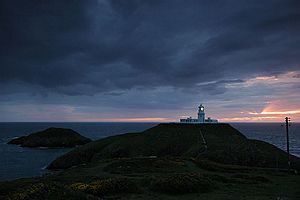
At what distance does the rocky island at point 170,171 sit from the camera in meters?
27.5

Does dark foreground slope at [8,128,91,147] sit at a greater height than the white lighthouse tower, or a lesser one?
lesser

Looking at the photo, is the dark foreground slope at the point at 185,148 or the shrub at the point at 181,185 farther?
the dark foreground slope at the point at 185,148

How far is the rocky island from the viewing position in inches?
1083

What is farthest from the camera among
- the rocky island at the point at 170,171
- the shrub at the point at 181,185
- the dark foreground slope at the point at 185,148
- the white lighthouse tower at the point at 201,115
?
the white lighthouse tower at the point at 201,115

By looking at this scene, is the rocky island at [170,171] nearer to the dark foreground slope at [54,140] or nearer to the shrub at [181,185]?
the shrub at [181,185]

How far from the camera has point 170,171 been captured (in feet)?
141

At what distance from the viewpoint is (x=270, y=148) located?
71.3m

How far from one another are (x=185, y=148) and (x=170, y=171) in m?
34.7

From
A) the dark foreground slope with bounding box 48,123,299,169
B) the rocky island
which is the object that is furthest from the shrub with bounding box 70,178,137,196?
the dark foreground slope with bounding box 48,123,299,169

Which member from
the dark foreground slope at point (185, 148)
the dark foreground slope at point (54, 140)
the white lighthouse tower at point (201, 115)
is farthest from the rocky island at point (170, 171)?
the dark foreground slope at point (54, 140)

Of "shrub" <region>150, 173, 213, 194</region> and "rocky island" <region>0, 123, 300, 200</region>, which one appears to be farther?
"shrub" <region>150, 173, 213, 194</region>

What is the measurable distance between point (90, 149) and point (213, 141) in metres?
33.8

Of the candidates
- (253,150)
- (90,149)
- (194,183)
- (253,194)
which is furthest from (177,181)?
(90,149)

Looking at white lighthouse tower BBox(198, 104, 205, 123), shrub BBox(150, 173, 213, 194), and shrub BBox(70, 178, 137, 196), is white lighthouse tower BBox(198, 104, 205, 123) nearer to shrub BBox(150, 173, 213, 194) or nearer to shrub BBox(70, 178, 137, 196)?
shrub BBox(150, 173, 213, 194)
